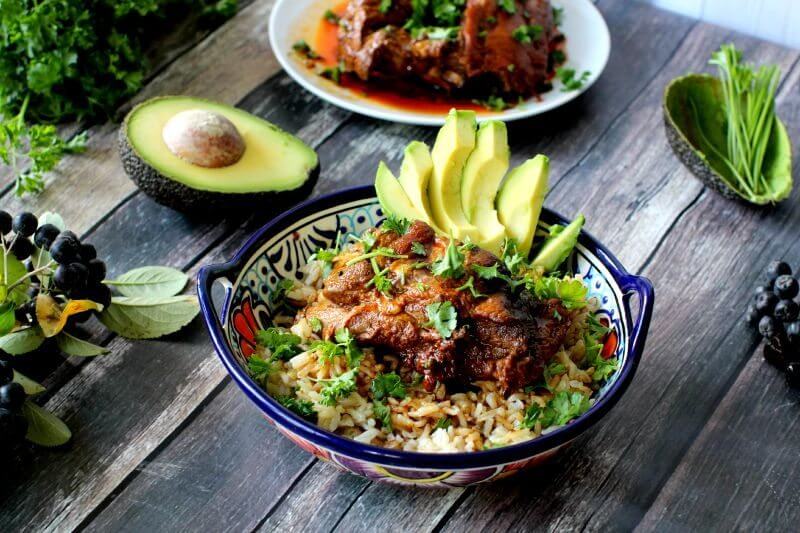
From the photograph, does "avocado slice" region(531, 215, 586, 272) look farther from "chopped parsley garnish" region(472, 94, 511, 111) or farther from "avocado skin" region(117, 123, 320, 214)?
"chopped parsley garnish" region(472, 94, 511, 111)

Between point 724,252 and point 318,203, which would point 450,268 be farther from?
point 724,252

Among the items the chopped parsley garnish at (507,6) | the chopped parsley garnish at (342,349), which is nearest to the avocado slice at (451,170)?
the chopped parsley garnish at (342,349)

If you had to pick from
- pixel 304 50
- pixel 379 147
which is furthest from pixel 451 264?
pixel 304 50

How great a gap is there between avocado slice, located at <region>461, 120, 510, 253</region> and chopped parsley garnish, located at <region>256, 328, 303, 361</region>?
1.70ft

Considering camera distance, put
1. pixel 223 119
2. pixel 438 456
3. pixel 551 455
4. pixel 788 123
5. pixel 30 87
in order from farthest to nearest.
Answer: pixel 788 123
pixel 30 87
pixel 223 119
pixel 551 455
pixel 438 456

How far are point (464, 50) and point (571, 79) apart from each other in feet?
1.36

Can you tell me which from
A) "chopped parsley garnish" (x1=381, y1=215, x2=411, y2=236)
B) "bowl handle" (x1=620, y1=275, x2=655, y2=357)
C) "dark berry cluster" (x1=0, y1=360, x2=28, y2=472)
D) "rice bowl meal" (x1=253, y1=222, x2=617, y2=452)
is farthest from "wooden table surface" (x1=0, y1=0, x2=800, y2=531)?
"chopped parsley garnish" (x1=381, y1=215, x2=411, y2=236)

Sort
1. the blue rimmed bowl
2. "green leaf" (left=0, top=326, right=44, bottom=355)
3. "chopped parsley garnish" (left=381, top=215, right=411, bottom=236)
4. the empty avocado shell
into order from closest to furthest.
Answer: the blue rimmed bowl → "chopped parsley garnish" (left=381, top=215, right=411, bottom=236) → "green leaf" (left=0, top=326, right=44, bottom=355) → the empty avocado shell

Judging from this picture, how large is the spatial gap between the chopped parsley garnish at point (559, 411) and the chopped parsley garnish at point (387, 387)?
279 millimetres

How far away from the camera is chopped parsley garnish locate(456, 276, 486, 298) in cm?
191

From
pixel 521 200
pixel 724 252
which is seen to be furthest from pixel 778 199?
pixel 521 200

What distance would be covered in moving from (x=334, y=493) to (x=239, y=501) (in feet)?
0.71

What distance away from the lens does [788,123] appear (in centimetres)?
314

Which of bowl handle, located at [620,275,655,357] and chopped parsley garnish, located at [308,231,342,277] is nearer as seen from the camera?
bowl handle, located at [620,275,655,357]
